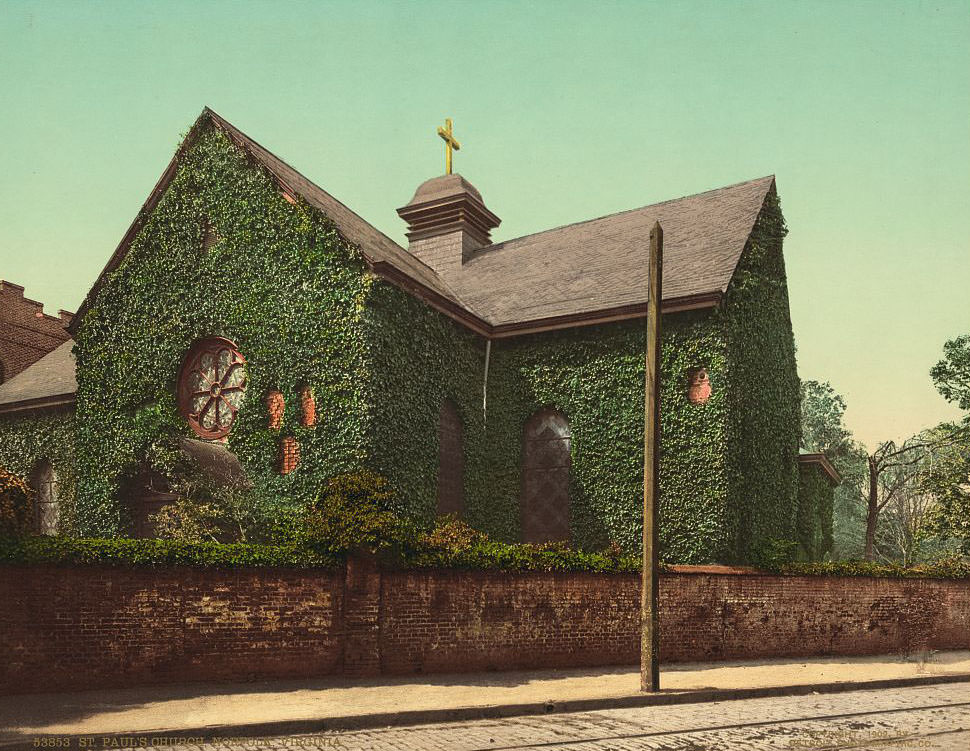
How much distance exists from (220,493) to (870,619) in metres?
13.6

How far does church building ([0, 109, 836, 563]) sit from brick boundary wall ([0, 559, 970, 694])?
201cm

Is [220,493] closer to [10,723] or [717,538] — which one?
[10,723]

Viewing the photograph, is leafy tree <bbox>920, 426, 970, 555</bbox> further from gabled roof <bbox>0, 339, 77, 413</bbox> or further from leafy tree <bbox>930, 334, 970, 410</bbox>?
gabled roof <bbox>0, 339, 77, 413</bbox>

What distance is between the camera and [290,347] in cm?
1767

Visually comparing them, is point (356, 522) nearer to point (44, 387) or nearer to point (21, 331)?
point (44, 387)

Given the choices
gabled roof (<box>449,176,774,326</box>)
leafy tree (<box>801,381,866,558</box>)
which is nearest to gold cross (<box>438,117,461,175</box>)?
gabled roof (<box>449,176,774,326</box>)

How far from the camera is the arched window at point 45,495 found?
22750mm

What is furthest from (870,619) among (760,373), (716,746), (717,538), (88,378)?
(88,378)

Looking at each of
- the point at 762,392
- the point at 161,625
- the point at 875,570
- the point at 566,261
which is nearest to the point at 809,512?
the point at 762,392

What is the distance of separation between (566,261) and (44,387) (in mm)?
15200

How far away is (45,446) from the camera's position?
22781 millimetres

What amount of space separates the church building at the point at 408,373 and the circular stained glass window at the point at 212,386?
1.9 inches

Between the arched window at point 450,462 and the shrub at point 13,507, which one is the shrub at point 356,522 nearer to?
the shrub at point 13,507

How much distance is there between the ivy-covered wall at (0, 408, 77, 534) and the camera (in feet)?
71.2
